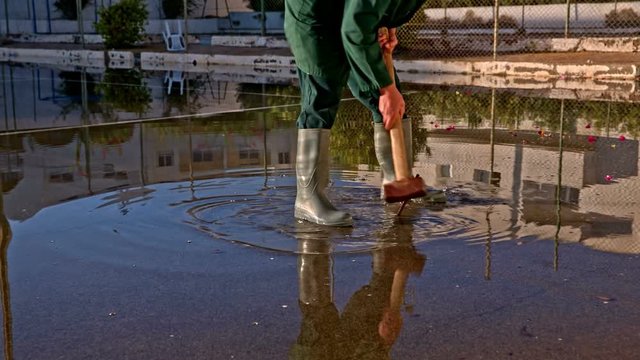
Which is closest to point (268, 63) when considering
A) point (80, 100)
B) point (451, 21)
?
point (80, 100)

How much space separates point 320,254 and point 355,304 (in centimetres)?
78

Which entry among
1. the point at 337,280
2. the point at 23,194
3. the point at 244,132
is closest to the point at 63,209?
the point at 23,194

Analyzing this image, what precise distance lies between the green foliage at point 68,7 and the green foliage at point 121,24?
13.9 meters

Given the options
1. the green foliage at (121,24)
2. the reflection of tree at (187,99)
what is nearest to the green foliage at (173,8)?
the green foliage at (121,24)

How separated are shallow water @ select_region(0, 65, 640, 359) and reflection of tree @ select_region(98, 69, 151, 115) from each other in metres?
4.12

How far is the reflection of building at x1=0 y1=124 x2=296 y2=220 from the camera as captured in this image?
6223mm

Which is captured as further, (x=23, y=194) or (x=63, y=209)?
(x=23, y=194)

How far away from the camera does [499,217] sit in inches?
203

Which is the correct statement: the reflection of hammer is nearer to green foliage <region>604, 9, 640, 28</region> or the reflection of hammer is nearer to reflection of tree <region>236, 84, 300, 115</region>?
reflection of tree <region>236, 84, 300, 115</region>

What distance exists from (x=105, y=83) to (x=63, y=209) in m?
12.2

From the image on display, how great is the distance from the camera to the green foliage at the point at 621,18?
2450 cm

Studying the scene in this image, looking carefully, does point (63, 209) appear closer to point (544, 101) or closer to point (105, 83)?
point (544, 101)

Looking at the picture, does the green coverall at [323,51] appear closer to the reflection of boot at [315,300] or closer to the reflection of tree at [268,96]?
the reflection of boot at [315,300]

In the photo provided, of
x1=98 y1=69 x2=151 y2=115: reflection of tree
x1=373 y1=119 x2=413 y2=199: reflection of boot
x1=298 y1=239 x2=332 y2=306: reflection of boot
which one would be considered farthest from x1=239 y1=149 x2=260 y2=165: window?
x1=98 y1=69 x2=151 y2=115: reflection of tree
